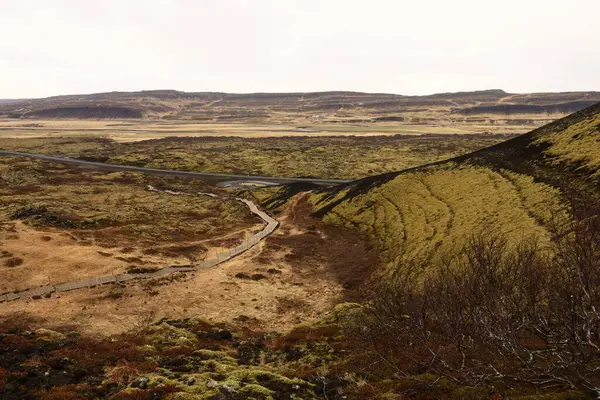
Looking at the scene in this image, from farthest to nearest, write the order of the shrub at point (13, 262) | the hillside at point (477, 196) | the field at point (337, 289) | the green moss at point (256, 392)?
the shrub at point (13, 262)
the hillside at point (477, 196)
the field at point (337, 289)
the green moss at point (256, 392)

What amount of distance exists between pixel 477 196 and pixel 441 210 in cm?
631

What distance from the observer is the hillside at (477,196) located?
1949 inches

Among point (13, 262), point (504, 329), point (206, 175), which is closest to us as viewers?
point (504, 329)

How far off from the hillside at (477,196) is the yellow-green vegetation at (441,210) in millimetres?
148

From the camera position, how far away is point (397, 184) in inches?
3337

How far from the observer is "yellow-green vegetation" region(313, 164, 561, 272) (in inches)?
1944

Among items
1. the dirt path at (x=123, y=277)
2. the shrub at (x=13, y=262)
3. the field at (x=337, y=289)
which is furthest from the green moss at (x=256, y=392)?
the shrub at (x=13, y=262)

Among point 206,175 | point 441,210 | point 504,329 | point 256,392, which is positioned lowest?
point 206,175

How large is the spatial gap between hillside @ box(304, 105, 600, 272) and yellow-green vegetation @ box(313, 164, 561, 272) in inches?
5.8

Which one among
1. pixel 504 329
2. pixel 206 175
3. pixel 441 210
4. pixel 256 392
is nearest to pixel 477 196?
pixel 441 210

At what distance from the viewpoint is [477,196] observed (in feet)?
209

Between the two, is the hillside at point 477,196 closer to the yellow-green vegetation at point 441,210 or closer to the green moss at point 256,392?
the yellow-green vegetation at point 441,210

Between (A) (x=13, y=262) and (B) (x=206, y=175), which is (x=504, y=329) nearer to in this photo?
(A) (x=13, y=262)

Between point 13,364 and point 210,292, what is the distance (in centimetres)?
2546
